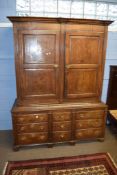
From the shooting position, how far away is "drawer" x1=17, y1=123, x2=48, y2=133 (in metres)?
2.34

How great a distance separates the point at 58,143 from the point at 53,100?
A: 658 millimetres

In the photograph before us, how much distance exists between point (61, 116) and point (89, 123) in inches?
18.0

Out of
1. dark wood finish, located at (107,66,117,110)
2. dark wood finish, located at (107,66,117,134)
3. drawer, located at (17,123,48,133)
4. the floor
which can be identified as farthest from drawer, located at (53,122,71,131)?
dark wood finish, located at (107,66,117,110)

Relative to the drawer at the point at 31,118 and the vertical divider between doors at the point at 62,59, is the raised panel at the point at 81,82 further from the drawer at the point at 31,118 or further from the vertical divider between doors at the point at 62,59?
the drawer at the point at 31,118

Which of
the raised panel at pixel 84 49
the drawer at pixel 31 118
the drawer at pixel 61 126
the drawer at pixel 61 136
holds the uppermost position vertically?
the raised panel at pixel 84 49

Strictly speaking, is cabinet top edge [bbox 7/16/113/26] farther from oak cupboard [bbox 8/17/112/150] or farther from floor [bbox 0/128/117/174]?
floor [bbox 0/128/117/174]

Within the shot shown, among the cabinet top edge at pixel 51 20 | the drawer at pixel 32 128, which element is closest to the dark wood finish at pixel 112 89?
the cabinet top edge at pixel 51 20

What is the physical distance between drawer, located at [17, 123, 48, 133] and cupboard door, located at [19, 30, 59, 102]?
0.38 m

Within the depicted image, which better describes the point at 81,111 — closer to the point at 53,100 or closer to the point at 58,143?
the point at 53,100

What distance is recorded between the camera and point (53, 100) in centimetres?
243

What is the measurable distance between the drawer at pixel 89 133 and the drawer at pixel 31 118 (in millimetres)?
560

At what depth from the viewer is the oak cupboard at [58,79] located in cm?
216

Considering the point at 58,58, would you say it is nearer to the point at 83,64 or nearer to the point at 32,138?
the point at 83,64

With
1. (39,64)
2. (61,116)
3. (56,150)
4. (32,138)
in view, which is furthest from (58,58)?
(56,150)
